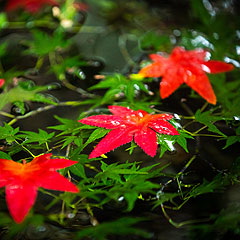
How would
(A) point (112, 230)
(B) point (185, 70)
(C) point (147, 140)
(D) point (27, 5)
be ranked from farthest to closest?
1. (D) point (27, 5)
2. (B) point (185, 70)
3. (C) point (147, 140)
4. (A) point (112, 230)

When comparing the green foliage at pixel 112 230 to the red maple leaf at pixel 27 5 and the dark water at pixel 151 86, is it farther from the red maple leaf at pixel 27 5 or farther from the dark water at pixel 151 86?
the red maple leaf at pixel 27 5

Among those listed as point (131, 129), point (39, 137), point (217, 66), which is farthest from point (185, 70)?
point (39, 137)

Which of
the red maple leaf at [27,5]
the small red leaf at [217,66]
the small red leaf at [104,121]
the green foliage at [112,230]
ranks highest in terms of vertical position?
the red maple leaf at [27,5]

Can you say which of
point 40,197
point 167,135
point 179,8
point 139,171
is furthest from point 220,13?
point 40,197

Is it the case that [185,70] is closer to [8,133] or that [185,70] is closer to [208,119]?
[208,119]

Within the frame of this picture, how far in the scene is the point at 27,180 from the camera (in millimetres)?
549

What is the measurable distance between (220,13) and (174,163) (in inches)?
28.4

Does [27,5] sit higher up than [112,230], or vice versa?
[27,5]

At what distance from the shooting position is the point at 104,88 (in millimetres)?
882

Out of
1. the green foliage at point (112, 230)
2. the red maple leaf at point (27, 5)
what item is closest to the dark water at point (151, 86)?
the green foliage at point (112, 230)

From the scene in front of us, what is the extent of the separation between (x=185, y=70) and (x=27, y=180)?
1.62 feet

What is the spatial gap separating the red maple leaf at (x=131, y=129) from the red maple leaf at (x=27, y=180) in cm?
8

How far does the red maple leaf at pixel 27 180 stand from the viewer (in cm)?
53

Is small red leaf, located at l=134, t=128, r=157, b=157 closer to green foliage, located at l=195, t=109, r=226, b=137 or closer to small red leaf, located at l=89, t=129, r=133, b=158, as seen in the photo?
small red leaf, located at l=89, t=129, r=133, b=158
